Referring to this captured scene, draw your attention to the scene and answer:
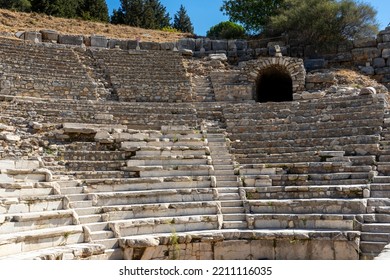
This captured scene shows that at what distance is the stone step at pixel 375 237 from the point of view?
318 inches

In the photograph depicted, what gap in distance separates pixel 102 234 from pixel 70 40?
1228cm

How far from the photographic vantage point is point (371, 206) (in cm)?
884

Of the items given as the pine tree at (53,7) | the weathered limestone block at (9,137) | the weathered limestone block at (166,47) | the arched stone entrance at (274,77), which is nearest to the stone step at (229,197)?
the weathered limestone block at (9,137)

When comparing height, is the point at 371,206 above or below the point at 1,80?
below

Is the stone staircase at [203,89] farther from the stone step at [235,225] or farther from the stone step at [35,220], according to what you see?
the stone step at [35,220]

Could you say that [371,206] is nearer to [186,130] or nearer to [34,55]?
[186,130]

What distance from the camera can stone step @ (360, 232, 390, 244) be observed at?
808 cm

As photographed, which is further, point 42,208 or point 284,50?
Answer: point 284,50

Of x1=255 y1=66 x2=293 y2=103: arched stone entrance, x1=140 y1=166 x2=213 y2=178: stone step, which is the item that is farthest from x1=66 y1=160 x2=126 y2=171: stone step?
x1=255 y1=66 x2=293 y2=103: arched stone entrance

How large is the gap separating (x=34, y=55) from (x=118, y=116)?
549 cm

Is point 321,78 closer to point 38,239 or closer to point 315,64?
point 315,64

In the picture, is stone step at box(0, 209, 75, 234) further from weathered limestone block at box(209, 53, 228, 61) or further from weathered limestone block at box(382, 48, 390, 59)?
weathered limestone block at box(382, 48, 390, 59)
